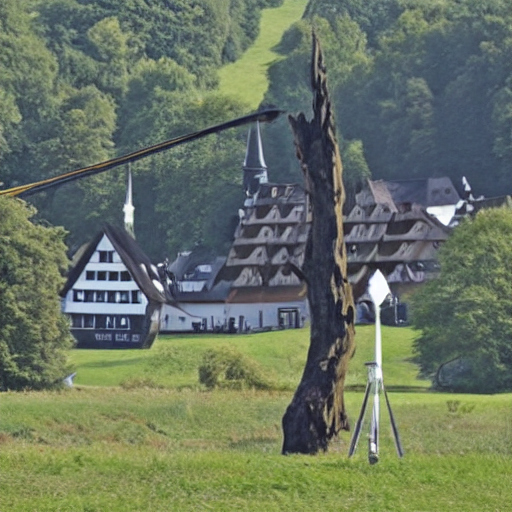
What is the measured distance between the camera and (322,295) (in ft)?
70.7

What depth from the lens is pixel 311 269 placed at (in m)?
21.7

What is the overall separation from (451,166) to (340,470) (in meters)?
58.3

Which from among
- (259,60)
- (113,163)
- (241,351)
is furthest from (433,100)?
(113,163)

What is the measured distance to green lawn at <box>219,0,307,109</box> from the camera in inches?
3879

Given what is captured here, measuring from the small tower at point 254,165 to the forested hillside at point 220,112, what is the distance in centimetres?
70

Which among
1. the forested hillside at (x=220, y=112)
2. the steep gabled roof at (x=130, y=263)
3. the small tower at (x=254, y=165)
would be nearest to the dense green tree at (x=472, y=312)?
the forested hillside at (x=220, y=112)

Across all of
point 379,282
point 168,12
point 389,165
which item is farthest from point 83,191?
point 379,282

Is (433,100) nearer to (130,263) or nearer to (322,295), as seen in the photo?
(130,263)

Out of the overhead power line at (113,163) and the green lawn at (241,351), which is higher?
the overhead power line at (113,163)

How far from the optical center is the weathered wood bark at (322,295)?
20.9m

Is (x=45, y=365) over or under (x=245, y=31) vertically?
under

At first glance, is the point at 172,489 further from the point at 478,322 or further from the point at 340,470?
the point at 478,322

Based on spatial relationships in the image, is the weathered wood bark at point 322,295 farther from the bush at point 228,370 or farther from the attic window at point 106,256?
the attic window at point 106,256

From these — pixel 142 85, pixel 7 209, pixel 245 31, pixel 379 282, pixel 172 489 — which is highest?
pixel 245 31
